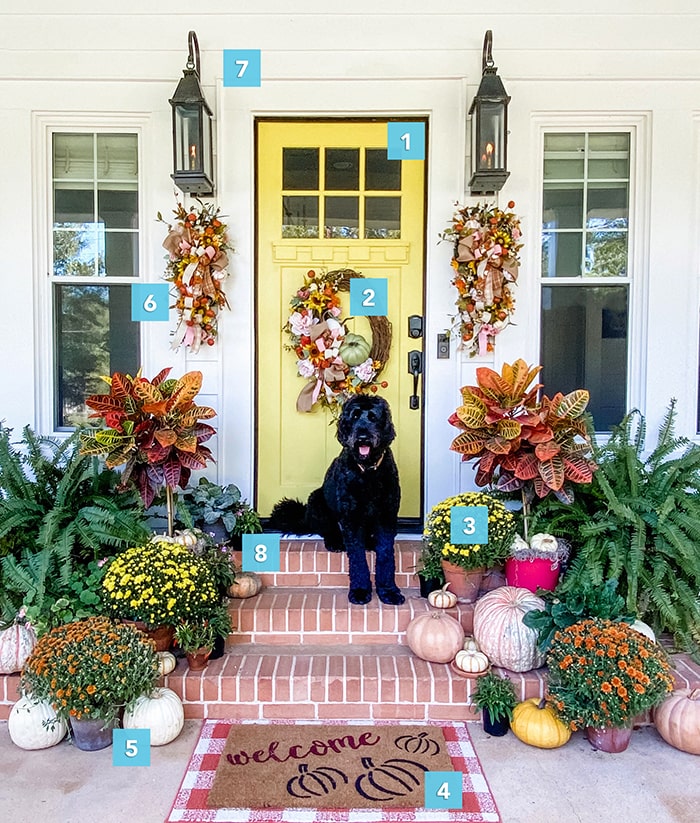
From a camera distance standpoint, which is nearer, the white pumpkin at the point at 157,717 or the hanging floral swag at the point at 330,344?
the white pumpkin at the point at 157,717

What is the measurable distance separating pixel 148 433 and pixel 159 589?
0.71 meters

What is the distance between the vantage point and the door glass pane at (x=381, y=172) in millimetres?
3367

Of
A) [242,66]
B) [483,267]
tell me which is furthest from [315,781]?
[242,66]

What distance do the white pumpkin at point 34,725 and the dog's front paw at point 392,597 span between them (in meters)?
1.33

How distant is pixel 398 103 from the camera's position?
3291mm

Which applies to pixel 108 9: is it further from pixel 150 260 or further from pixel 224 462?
pixel 224 462

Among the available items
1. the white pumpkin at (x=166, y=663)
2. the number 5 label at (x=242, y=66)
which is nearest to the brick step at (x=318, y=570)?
the white pumpkin at (x=166, y=663)

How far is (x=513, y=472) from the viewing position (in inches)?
108

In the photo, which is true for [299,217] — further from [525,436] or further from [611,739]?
[611,739]

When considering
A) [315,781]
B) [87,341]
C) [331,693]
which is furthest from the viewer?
[87,341]

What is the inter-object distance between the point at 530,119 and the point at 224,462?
98.6 inches

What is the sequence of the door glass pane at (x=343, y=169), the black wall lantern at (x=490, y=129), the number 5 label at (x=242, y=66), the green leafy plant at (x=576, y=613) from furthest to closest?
1. the door glass pane at (x=343, y=169)
2. the number 5 label at (x=242, y=66)
3. the black wall lantern at (x=490, y=129)
4. the green leafy plant at (x=576, y=613)

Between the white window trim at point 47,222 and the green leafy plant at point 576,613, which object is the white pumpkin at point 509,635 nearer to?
the green leafy plant at point 576,613

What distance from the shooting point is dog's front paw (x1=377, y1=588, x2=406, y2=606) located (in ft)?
8.98
